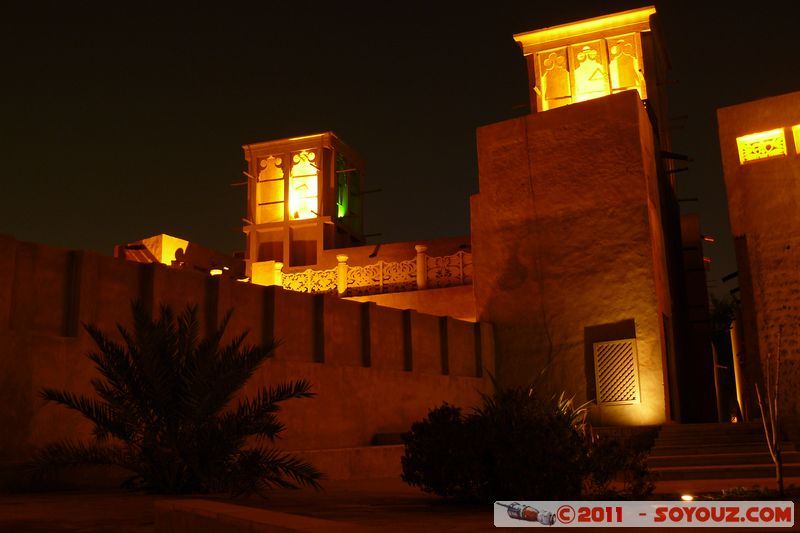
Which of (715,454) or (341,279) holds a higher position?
(341,279)

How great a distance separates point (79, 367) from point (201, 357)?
3215mm

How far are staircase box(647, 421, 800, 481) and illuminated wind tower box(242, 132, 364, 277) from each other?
776 inches

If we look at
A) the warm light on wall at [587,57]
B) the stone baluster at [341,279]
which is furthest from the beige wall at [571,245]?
the warm light on wall at [587,57]

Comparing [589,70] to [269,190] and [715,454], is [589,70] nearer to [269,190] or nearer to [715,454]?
[269,190]

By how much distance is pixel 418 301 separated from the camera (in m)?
22.5

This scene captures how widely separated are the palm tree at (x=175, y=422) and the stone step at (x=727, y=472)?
542 cm

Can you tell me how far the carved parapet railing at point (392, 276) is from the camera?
2273cm

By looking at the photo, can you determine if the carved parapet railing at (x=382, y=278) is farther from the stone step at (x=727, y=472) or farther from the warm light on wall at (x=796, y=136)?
the stone step at (x=727, y=472)

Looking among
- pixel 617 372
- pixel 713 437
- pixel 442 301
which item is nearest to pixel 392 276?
pixel 442 301

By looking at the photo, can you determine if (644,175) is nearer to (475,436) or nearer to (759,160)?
(759,160)

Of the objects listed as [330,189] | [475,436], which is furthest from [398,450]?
[330,189]

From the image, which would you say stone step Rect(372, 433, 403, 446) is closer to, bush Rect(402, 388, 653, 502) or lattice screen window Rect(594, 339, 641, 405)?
lattice screen window Rect(594, 339, 641, 405)

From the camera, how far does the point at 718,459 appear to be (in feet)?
40.2

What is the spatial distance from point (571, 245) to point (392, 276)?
6.36 m
